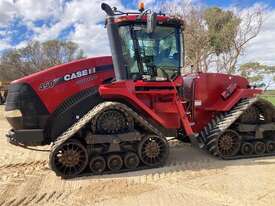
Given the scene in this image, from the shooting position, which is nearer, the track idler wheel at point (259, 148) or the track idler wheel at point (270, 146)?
the track idler wheel at point (259, 148)

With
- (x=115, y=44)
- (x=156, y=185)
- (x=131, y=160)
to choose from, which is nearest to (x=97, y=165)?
(x=131, y=160)

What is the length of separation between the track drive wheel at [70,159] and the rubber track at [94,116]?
13cm

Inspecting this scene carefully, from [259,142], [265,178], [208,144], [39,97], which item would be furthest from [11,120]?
[259,142]

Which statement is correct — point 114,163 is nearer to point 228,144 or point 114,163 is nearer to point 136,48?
point 136,48

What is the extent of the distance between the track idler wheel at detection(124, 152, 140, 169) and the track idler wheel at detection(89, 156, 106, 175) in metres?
0.45

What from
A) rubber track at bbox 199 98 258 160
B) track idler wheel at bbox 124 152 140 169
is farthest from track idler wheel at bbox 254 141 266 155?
track idler wheel at bbox 124 152 140 169

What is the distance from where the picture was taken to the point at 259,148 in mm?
9062

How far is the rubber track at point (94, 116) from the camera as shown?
7.07 m

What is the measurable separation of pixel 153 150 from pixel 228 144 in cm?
188

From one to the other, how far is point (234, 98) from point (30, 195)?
5.11 meters

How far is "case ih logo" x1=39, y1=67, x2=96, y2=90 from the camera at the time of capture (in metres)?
7.58

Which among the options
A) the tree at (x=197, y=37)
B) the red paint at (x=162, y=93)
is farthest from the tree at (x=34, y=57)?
the red paint at (x=162, y=93)

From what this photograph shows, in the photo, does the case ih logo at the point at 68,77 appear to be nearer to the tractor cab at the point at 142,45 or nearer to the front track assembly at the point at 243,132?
the tractor cab at the point at 142,45

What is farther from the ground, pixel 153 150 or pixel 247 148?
pixel 153 150
